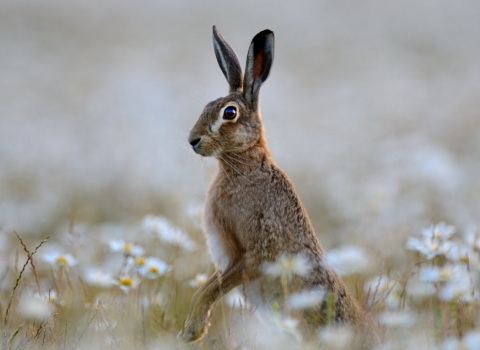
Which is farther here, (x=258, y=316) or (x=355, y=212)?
(x=355, y=212)

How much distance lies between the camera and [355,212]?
7598 mm

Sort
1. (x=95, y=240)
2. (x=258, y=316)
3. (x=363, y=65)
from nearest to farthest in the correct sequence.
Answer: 1. (x=258, y=316)
2. (x=95, y=240)
3. (x=363, y=65)

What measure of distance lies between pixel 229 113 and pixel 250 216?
731mm

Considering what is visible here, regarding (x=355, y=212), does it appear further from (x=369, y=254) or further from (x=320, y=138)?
(x=320, y=138)

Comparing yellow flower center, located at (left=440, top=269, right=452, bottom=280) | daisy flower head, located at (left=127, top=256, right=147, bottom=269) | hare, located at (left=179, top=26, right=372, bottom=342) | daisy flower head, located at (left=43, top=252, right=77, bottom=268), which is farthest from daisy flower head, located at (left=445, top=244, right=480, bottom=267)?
daisy flower head, located at (left=43, top=252, right=77, bottom=268)

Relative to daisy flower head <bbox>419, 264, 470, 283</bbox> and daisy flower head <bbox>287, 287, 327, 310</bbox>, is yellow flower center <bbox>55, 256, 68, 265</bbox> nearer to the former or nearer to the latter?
daisy flower head <bbox>287, 287, 327, 310</bbox>

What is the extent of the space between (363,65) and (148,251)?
51.1 ft

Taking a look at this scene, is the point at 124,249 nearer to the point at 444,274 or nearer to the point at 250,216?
the point at 250,216

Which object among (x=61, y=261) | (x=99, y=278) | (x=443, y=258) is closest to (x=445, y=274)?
(x=443, y=258)

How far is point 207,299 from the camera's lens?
4.27m

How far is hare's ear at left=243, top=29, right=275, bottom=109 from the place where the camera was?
4707 mm

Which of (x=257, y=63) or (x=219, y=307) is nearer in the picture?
(x=257, y=63)

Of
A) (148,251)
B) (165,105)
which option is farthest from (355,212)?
(165,105)

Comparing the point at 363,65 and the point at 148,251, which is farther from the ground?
the point at 363,65
